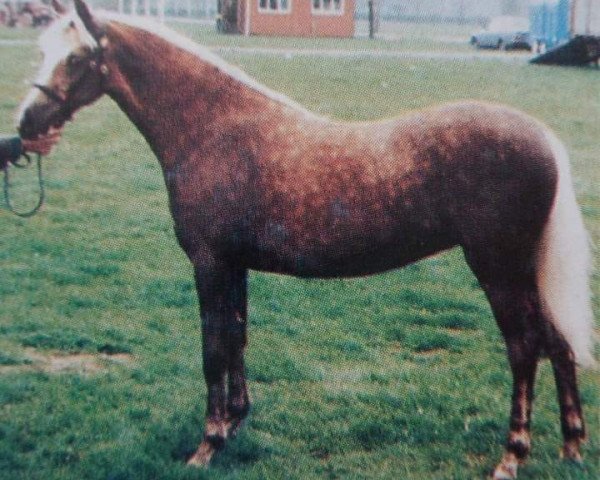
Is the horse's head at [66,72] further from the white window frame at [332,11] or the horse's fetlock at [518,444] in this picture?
the white window frame at [332,11]

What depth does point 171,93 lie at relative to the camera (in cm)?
355

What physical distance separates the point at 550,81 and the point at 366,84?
201cm

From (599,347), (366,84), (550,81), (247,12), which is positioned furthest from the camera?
(366,84)

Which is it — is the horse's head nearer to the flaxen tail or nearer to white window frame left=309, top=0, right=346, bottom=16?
the flaxen tail

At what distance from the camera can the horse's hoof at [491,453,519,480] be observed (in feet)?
11.6

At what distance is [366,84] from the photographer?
8914mm

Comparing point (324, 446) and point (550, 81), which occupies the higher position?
point (550, 81)

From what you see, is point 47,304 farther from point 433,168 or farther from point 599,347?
point 599,347

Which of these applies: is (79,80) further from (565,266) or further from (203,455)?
(565,266)

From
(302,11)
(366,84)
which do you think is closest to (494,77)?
(366,84)

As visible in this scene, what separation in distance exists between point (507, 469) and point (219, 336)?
1.45 m


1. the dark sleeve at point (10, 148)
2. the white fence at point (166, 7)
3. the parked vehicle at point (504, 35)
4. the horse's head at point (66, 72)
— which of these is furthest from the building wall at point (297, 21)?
the horse's head at point (66, 72)

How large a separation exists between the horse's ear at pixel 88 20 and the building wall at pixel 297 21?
3.14 m

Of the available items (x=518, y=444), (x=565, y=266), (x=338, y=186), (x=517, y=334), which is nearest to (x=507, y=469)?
(x=518, y=444)
